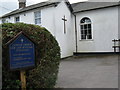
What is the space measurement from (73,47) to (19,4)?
9279mm

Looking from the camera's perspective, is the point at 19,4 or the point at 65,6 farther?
the point at 19,4

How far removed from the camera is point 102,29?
537 inches

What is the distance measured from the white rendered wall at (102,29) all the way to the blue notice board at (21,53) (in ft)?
36.3

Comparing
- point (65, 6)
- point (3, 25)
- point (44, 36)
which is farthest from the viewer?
point (65, 6)

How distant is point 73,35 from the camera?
15023mm

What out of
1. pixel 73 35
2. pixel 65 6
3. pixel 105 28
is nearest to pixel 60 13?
pixel 65 6

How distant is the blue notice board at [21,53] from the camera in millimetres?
3379

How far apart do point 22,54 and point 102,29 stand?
451 inches

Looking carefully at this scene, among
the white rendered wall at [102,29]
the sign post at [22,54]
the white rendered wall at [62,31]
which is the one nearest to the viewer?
the sign post at [22,54]

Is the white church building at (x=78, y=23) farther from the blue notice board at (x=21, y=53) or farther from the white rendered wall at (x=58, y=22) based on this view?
the blue notice board at (x=21, y=53)

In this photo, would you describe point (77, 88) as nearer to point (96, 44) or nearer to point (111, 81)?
point (111, 81)

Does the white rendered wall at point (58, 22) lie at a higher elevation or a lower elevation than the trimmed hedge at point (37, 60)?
higher

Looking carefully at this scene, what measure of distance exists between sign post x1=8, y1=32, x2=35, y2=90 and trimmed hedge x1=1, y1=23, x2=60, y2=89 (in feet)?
0.57

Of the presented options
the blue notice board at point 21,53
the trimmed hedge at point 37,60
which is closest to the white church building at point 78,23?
the trimmed hedge at point 37,60
